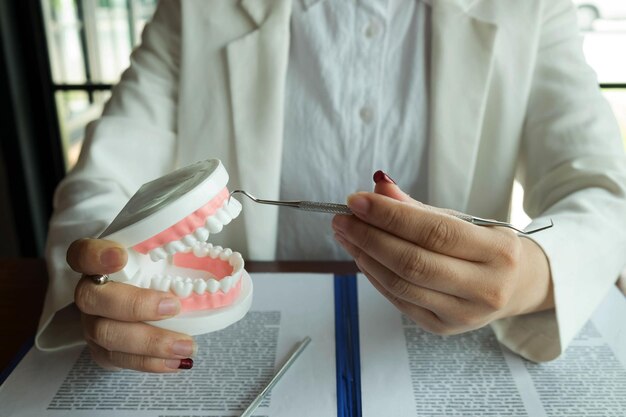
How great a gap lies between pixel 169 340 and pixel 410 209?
0.97 ft

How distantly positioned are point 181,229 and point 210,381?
0.21 meters

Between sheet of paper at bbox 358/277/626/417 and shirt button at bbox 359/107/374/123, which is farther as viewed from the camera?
shirt button at bbox 359/107/374/123

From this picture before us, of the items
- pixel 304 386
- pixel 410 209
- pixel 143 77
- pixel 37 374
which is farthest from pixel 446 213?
pixel 143 77

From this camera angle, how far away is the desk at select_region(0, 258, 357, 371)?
75 centimetres

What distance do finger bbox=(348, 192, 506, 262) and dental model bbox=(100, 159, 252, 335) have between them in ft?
0.48

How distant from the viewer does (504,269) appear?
23.0 inches

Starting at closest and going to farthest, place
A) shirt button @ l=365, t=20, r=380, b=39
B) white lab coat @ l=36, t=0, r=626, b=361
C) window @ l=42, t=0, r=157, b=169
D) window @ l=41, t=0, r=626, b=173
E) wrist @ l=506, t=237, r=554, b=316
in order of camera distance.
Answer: wrist @ l=506, t=237, r=554, b=316 → white lab coat @ l=36, t=0, r=626, b=361 → shirt button @ l=365, t=20, r=380, b=39 → window @ l=41, t=0, r=626, b=173 → window @ l=42, t=0, r=157, b=169

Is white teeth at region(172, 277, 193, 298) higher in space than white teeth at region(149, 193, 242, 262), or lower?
lower

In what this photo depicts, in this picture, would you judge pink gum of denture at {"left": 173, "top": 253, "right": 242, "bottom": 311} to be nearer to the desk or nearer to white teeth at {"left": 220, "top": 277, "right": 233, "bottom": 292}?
white teeth at {"left": 220, "top": 277, "right": 233, "bottom": 292}

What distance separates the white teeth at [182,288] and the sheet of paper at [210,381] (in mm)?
121

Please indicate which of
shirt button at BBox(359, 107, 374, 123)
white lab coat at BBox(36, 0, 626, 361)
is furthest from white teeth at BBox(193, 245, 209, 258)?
shirt button at BBox(359, 107, 374, 123)

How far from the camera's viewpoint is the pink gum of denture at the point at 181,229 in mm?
542

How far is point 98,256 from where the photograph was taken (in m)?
0.54

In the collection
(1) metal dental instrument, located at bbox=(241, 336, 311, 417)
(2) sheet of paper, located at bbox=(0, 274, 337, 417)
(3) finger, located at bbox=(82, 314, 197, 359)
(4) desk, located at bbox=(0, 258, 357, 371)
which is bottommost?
(4) desk, located at bbox=(0, 258, 357, 371)
